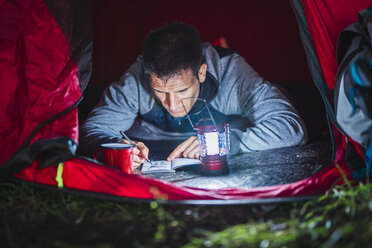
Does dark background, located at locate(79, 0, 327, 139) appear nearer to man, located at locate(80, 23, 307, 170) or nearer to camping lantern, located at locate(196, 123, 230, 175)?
man, located at locate(80, 23, 307, 170)

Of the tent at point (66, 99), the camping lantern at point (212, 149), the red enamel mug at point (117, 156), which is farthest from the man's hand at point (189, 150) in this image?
the tent at point (66, 99)

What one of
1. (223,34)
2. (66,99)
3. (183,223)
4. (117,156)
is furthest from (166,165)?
(223,34)

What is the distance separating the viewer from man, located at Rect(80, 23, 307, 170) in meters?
2.04

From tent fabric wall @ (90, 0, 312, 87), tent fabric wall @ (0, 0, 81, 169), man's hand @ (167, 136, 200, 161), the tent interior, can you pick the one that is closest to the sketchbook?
man's hand @ (167, 136, 200, 161)

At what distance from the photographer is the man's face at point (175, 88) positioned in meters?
2.05

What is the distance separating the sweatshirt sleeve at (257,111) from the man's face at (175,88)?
289 mm

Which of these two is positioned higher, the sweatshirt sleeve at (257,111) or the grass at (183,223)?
the sweatshirt sleeve at (257,111)

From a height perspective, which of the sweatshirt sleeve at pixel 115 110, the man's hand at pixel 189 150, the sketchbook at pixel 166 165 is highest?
the sweatshirt sleeve at pixel 115 110

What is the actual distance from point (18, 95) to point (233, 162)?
1.03 meters

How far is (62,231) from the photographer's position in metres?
1.22

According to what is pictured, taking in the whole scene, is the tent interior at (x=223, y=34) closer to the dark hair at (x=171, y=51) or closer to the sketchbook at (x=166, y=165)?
the dark hair at (x=171, y=51)

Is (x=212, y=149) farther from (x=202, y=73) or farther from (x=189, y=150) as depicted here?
(x=202, y=73)

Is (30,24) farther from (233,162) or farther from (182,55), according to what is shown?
(233,162)

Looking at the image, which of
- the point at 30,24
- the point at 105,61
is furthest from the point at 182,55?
the point at 105,61
